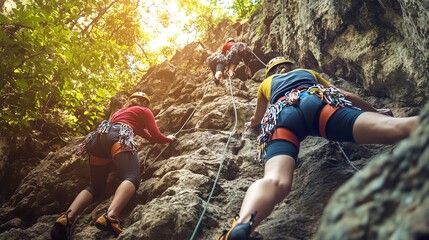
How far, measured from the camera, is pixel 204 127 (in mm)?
5445

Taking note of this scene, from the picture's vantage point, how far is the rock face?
77cm

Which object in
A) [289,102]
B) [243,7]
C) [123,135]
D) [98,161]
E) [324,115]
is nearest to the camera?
[324,115]

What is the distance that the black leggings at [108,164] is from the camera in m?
4.02

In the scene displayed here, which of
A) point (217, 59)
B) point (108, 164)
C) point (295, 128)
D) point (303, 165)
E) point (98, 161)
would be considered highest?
point (217, 59)

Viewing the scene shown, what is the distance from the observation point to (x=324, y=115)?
8.87ft

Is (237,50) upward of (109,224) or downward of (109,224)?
upward

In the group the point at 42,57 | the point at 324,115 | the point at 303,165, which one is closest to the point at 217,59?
the point at 42,57

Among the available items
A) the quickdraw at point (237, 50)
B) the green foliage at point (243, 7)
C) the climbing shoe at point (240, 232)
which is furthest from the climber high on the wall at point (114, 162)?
the green foliage at point (243, 7)

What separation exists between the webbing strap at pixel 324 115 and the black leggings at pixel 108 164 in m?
2.44

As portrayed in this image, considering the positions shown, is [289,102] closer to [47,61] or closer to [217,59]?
[47,61]

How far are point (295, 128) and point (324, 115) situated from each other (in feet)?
0.96

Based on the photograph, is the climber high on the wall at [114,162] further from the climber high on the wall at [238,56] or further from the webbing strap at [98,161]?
the climber high on the wall at [238,56]

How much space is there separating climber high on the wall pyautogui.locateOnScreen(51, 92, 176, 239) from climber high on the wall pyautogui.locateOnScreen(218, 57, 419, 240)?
1.79 metres

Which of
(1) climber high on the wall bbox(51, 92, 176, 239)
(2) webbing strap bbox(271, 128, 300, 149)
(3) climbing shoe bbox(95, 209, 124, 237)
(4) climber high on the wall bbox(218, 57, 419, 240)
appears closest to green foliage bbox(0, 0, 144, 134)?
(1) climber high on the wall bbox(51, 92, 176, 239)
